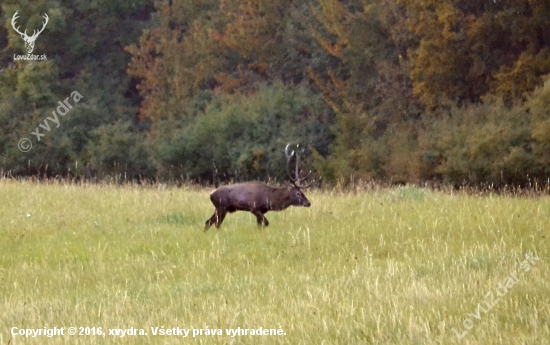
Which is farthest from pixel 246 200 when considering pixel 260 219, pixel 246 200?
pixel 260 219

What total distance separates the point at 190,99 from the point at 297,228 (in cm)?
2211

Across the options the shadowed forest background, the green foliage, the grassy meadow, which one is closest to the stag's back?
the grassy meadow

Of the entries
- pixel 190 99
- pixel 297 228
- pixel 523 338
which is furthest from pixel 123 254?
pixel 190 99

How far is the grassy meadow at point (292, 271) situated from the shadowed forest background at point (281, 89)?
1045 cm

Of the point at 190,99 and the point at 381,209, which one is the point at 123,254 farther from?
the point at 190,99

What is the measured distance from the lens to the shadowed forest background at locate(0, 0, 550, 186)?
2381 centimetres

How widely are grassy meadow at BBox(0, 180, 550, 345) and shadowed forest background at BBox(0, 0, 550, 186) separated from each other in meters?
10.5

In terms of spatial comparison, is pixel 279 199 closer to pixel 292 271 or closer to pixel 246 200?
pixel 246 200

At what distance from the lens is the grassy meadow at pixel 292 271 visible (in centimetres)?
629

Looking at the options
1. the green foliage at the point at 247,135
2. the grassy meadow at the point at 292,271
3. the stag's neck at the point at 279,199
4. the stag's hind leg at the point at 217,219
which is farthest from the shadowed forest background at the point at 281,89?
the stag's hind leg at the point at 217,219

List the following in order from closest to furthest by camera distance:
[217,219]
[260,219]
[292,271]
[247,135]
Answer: [292,271], [260,219], [217,219], [247,135]

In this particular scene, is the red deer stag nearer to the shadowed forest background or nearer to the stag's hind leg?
the stag's hind leg

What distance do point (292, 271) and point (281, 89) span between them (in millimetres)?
22342

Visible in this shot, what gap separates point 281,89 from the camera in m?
30.7
